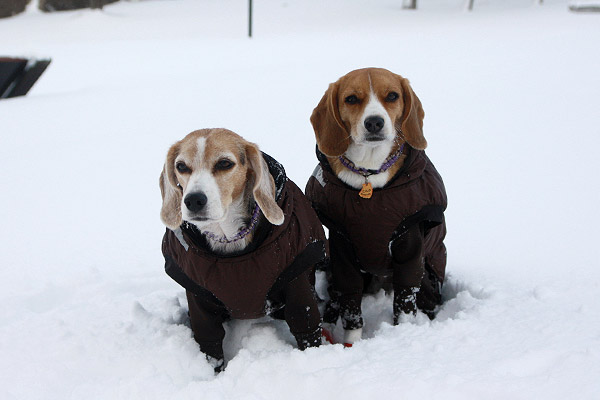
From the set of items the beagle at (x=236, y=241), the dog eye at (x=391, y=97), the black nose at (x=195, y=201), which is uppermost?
the dog eye at (x=391, y=97)

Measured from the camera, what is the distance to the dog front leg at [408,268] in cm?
328

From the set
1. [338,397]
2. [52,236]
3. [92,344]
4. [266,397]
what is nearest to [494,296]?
[338,397]

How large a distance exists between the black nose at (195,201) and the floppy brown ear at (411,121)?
1400mm

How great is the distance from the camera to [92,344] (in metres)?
3.14

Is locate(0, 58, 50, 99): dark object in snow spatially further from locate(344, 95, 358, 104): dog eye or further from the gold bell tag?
the gold bell tag

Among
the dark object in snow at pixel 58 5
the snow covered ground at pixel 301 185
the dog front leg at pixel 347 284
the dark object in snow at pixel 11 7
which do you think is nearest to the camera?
the snow covered ground at pixel 301 185

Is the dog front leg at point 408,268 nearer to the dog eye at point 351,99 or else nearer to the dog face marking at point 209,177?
the dog eye at point 351,99

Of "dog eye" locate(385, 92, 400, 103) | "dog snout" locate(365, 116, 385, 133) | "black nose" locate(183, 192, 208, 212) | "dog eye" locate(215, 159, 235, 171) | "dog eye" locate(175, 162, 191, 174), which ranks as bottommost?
"black nose" locate(183, 192, 208, 212)

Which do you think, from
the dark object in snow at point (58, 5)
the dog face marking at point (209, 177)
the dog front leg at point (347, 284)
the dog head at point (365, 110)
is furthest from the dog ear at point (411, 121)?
the dark object in snow at point (58, 5)

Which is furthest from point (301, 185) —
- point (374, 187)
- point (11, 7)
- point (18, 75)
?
point (11, 7)

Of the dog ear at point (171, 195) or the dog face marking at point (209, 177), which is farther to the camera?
the dog ear at point (171, 195)

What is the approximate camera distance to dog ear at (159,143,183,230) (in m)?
2.89

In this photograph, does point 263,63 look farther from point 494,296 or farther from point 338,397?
point 338,397

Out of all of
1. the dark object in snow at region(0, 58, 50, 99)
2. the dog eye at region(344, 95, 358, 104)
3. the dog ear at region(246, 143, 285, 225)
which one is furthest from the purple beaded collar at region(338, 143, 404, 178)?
the dark object in snow at region(0, 58, 50, 99)
